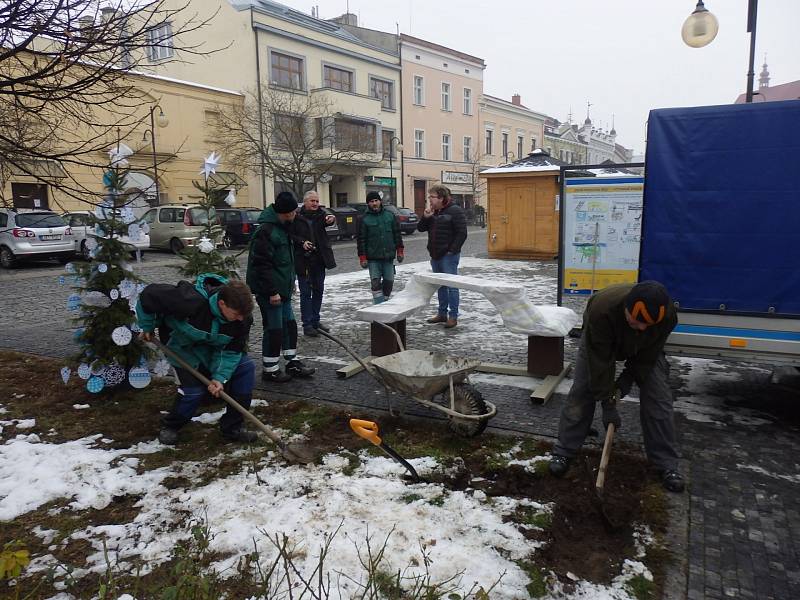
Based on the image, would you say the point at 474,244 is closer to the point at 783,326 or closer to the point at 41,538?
the point at 783,326

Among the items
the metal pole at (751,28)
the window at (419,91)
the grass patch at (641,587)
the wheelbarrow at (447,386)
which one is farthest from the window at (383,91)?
the grass patch at (641,587)

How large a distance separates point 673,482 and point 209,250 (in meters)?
4.68

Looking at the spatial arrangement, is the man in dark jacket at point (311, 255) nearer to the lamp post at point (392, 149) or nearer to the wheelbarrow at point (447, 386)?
the wheelbarrow at point (447, 386)

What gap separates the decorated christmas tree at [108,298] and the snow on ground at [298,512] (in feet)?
3.49

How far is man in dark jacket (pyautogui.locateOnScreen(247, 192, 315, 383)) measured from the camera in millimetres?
5449

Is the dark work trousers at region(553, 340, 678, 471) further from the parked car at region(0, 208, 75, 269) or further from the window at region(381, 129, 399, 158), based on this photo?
the window at region(381, 129, 399, 158)

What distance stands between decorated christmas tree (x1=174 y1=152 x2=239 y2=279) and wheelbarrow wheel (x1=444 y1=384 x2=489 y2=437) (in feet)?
9.46

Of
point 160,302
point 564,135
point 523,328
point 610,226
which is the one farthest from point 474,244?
point 564,135

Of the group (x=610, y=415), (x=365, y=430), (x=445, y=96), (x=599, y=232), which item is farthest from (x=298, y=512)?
(x=445, y=96)

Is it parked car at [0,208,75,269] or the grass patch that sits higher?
parked car at [0,208,75,269]

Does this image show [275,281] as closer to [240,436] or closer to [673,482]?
[240,436]

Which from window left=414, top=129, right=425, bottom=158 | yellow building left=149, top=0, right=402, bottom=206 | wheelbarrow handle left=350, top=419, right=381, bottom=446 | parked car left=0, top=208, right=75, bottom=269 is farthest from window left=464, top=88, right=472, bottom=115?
wheelbarrow handle left=350, top=419, right=381, bottom=446

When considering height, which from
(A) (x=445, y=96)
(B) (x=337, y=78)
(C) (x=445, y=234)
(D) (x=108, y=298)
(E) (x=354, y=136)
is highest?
(A) (x=445, y=96)

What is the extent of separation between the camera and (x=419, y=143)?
39656mm
